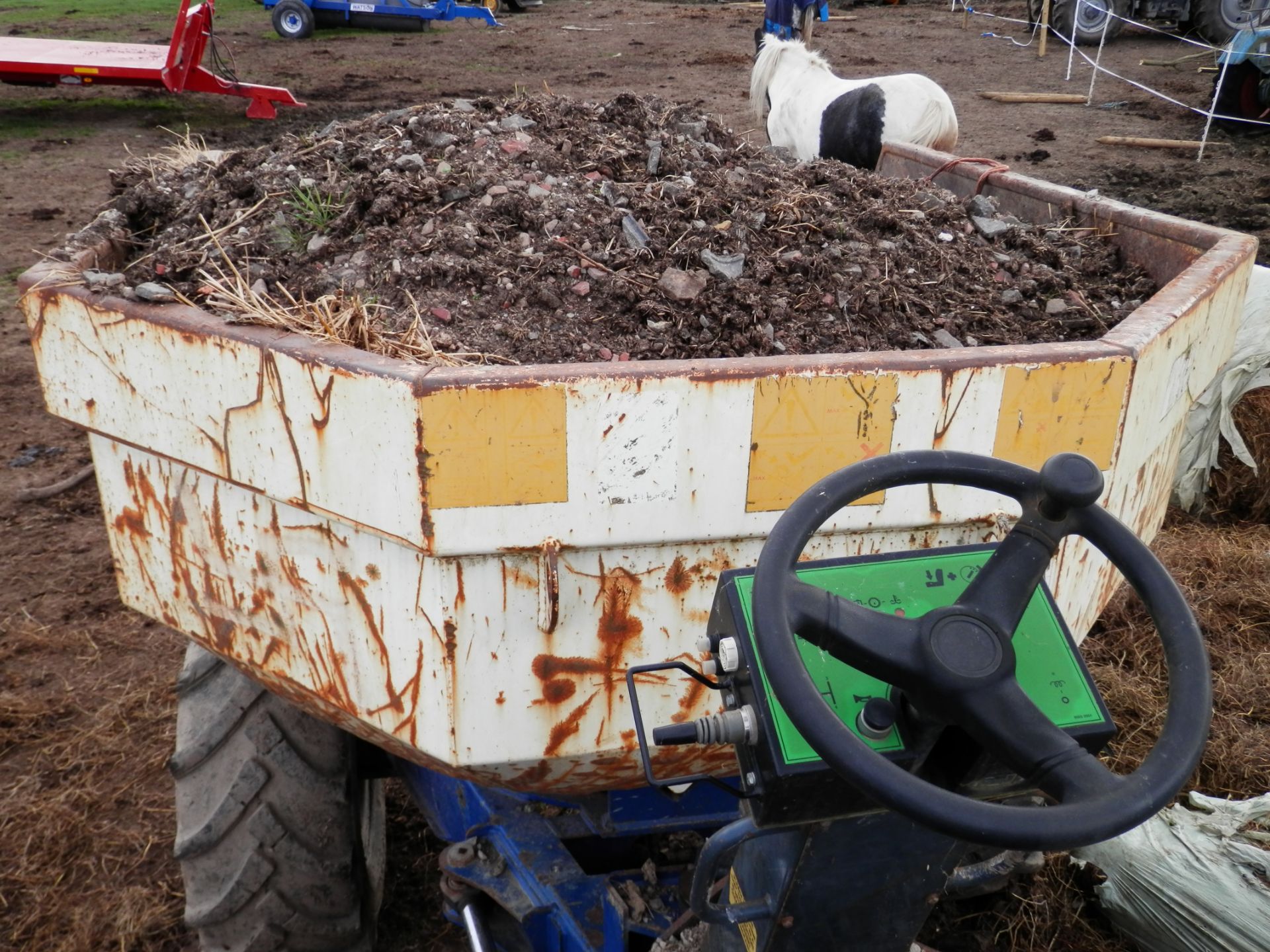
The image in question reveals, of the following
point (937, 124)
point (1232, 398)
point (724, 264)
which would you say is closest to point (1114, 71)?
point (937, 124)

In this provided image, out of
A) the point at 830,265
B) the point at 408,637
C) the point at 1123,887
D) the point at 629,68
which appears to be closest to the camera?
the point at 408,637

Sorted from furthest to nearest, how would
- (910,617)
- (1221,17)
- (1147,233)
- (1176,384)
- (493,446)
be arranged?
(1221,17) < (1147,233) < (1176,384) < (493,446) < (910,617)

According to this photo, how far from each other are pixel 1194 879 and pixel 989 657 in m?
1.76

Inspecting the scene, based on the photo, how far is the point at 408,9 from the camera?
15445 mm

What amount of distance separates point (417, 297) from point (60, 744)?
2.10 meters

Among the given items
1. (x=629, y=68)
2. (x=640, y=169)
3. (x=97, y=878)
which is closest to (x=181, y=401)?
(x=640, y=169)

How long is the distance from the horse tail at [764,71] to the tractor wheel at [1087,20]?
10115mm

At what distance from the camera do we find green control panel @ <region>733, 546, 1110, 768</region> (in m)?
1.25

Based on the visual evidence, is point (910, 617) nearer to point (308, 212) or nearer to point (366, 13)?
point (308, 212)

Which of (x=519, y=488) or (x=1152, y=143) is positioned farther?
(x=1152, y=143)

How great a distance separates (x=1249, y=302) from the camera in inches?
175

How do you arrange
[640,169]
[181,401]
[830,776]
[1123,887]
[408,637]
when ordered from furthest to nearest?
1. [1123,887]
2. [640,169]
3. [181,401]
4. [408,637]
5. [830,776]

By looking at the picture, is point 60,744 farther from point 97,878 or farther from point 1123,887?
point 1123,887

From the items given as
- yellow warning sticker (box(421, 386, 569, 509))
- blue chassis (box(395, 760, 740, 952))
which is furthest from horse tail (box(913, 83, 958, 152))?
yellow warning sticker (box(421, 386, 569, 509))
